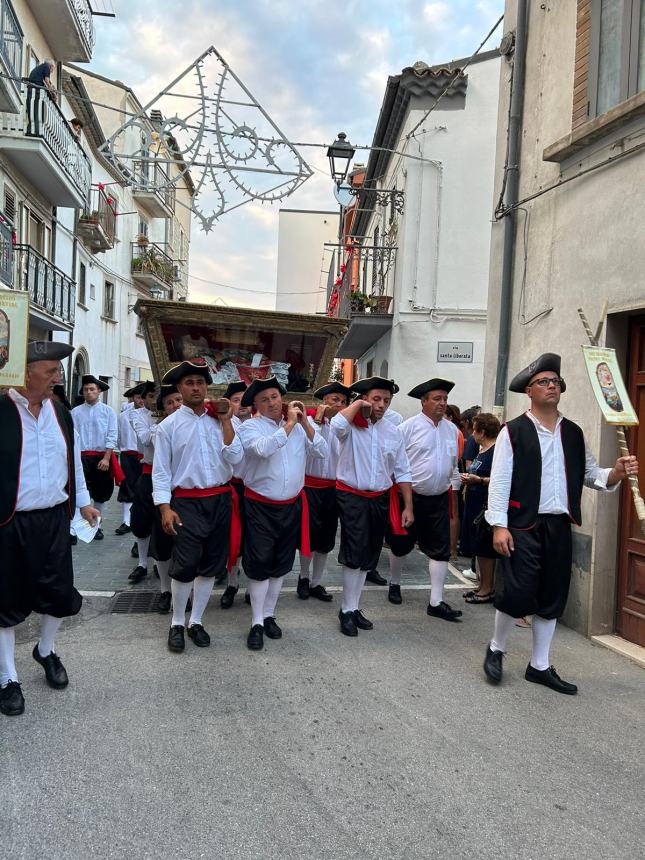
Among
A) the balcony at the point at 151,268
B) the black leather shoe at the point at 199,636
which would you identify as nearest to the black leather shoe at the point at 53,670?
the black leather shoe at the point at 199,636

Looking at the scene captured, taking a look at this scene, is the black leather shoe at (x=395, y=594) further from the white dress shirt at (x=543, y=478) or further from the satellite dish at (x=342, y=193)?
the satellite dish at (x=342, y=193)

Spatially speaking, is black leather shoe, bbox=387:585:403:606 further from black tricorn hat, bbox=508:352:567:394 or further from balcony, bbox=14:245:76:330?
balcony, bbox=14:245:76:330

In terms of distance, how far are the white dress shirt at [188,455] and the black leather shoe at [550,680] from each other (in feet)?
7.73

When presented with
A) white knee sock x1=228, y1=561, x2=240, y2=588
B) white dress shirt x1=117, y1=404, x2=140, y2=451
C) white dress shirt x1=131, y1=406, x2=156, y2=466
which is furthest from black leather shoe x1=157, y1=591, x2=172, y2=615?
white dress shirt x1=117, y1=404, x2=140, y2=451

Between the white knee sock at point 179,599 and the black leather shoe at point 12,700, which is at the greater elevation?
the white knee sock at point 179,599

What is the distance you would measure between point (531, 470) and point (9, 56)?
1304 centimetres

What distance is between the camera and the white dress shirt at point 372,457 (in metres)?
5.23

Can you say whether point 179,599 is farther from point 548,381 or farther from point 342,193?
point 342,193

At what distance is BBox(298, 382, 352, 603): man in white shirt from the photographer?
5.95 m

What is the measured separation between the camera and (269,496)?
4.69 m

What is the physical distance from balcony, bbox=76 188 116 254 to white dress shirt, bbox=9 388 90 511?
17.1 metres

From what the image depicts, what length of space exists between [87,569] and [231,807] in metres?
4.56

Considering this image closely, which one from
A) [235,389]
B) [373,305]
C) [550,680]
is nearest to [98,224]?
[373,305]

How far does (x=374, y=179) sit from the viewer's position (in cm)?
1656
